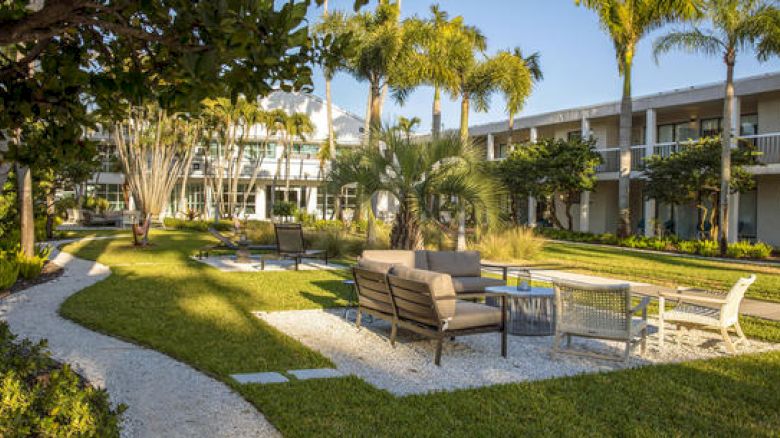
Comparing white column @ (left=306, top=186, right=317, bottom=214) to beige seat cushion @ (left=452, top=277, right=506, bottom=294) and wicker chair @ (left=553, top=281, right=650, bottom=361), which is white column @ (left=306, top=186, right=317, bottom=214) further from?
wicker chair @ (left=553, top=281, right=650, bottom=361)

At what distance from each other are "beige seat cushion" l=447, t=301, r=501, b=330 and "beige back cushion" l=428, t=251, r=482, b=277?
274 centimetres

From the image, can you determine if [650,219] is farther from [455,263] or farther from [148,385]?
[148,385]

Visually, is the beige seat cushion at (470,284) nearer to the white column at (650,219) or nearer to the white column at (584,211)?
the white column at (650,219)

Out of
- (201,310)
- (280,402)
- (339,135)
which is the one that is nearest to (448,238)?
(201,310)

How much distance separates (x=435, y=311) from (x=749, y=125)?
23.7 meters

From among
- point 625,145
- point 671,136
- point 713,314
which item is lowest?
point 713,314

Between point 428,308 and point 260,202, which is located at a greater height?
point 260,202

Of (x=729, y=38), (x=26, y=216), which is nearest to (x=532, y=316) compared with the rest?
(x=26, y=216)

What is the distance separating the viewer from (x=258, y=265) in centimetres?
1571

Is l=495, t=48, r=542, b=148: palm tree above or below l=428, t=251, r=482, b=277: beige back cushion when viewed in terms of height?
above

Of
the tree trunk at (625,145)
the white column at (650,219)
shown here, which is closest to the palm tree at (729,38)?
Answer: the tree trunk at (625,145)

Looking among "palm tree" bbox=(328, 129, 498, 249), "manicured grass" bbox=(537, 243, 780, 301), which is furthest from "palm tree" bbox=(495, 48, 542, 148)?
"palm tree" bbox=(328, 129, 498, 249)

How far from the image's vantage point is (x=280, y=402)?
5105mm

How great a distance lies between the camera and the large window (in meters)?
43.6
